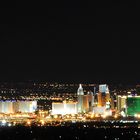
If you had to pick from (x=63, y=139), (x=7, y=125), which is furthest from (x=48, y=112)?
(x=63, y=139)

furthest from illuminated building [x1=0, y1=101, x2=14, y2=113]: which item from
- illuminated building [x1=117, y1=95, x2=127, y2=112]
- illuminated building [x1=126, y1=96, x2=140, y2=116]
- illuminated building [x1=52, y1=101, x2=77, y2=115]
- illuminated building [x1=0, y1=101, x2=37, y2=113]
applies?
illuminated building [x1=126, y1=96, x2=140, y2=116]

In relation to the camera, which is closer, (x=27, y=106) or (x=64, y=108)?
(x=27, y=106)

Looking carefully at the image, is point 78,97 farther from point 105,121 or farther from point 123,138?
point 123,138

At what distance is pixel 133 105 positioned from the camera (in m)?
108

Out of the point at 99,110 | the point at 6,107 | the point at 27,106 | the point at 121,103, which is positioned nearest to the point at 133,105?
the point at 121,103

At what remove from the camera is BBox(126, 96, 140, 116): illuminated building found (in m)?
107

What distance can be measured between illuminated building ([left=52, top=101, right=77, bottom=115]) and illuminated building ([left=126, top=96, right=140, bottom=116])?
8425 millimetres

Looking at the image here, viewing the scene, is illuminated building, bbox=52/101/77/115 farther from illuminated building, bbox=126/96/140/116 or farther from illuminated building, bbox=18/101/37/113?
illuminated building, bbox=126/96/140/116

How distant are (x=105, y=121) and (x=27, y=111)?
13.1 meters

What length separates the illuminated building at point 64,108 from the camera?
10319cm

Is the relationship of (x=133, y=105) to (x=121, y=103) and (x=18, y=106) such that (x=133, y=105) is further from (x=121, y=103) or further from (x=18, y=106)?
(x=18, y=106)

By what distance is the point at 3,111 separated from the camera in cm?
10281

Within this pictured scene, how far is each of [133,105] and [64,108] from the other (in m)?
11.4

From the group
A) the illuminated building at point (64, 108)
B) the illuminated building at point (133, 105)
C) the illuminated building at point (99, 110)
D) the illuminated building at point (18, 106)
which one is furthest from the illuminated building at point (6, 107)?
the illuminated building at point (133, 105)
